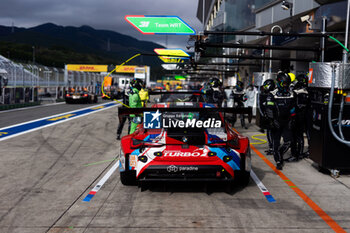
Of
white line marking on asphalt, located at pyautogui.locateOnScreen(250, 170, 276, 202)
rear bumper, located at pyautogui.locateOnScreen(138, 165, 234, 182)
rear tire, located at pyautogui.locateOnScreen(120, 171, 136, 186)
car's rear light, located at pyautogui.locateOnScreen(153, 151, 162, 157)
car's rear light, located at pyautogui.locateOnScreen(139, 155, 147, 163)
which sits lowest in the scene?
white line marking on asphalt, located at pyautogui.locateOnScreen(250, 170, 276, 202)

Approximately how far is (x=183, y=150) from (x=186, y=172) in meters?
0.31

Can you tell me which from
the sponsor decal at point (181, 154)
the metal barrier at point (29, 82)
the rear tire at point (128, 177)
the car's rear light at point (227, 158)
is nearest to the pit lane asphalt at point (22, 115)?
the metal barrier at point (29, 82)

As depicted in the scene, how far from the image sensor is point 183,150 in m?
5.73

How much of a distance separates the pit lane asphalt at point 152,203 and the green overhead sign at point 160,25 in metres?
5.43

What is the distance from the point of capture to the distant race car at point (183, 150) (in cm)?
566

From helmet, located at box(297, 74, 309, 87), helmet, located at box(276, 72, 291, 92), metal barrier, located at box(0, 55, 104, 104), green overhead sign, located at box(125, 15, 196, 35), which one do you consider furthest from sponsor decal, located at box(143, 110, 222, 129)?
metal barrier, located at box(0, 55, 104, 104)

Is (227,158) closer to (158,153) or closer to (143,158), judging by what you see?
Result: (158,153)

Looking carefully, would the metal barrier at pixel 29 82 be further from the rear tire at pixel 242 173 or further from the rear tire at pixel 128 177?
the rear tire at pixel 242 173

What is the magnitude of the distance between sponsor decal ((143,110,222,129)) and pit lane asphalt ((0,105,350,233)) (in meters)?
1.03

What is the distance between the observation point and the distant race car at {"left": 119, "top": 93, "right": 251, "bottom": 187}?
5.66m

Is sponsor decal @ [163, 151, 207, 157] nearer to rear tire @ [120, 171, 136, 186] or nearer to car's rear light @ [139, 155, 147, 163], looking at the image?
car's rear light @ [139, 155, 147, 163]

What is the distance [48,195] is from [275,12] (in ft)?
58.3

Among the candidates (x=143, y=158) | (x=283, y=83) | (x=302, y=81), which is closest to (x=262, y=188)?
(x=143, y=158)

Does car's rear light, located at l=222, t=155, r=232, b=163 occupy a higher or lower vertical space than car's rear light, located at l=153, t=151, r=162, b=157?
lower
